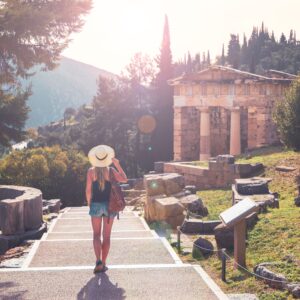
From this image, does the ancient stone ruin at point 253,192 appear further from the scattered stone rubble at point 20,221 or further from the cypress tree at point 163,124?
the cypress tree at point 163,124

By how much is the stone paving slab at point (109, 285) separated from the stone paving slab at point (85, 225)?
208 inches

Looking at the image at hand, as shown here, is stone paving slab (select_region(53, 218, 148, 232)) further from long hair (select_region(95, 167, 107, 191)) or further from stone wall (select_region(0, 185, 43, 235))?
long hair (select_region(95, 167, 107, 191))

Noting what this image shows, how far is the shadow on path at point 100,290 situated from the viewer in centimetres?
652

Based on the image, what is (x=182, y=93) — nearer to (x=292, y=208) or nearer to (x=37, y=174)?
(x=37, y=174)

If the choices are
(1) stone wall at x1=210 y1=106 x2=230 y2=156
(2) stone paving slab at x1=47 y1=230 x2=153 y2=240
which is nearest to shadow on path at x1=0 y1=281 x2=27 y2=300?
(2) stone paving slab at x1=47 y1=230 x2=153 y2=240

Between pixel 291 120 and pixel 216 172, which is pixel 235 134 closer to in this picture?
pixel 216 172

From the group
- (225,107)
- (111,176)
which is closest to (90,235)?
(111,176)

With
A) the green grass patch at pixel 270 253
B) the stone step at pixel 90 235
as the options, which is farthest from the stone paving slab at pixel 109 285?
the stone step at pixel 90 235

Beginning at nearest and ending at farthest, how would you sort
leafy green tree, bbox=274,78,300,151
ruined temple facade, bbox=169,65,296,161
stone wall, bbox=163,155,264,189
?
leafy green tree, bbox=274,78,300,151, stone wall, bbox=163,155,264,189, ruined temple facade, bbox=169,65,296,161

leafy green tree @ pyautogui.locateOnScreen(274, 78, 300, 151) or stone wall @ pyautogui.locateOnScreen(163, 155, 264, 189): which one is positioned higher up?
leafy green tree @ pyautogui.locateOnScreen(274, 78, 300, 151)

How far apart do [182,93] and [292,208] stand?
22108 millimetres

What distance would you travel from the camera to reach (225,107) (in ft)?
105

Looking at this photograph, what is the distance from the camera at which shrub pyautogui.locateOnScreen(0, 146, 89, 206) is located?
3228 centimetres

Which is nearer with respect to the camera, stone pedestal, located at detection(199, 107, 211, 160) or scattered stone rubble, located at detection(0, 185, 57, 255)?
scattered stone rubble, located at detection(0, 185, 57, 255)
